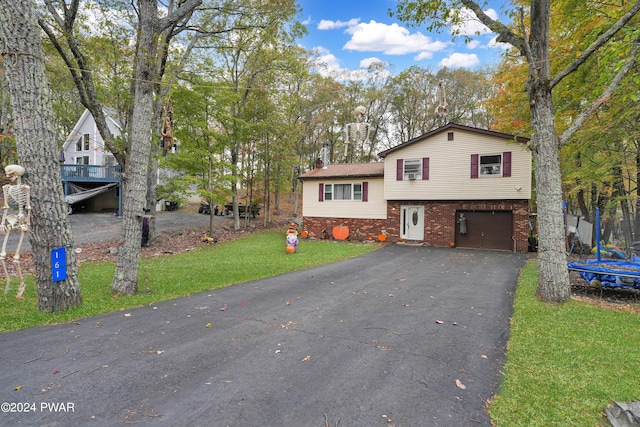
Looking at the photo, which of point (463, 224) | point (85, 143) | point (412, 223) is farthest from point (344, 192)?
point (85, 143)

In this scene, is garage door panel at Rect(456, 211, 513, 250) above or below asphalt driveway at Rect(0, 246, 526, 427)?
above

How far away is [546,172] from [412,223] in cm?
1040

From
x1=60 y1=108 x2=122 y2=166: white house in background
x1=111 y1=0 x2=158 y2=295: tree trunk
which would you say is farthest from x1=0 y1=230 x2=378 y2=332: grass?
x1=60 y1=108 x2=122 y2=166: white house in background

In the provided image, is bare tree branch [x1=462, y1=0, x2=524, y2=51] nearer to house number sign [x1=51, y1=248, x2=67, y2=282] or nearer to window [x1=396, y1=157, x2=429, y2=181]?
house number sign [x1=51, y1=248, x2=67, y2=282]

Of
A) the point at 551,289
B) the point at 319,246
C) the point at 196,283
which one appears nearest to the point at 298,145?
the point at 319,246

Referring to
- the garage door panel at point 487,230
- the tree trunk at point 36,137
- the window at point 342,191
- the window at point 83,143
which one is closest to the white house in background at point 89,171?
the window at point 83,143

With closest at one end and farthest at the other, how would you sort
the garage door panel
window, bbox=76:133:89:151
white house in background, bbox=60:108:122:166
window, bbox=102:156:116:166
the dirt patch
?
the dirt patch
the garage door panel
window, bbox=102:156:116:166
white house in background, bbox=60:108:122:166
window, bbox=76:133:89:151

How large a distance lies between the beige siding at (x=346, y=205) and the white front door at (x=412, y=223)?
1.08 m

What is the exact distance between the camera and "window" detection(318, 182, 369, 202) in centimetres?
1794

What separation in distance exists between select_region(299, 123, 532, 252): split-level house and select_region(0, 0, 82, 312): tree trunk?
46.9 feet

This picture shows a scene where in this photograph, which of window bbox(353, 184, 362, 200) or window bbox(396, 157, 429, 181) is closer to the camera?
window bbox(396, 157, 429, 181)

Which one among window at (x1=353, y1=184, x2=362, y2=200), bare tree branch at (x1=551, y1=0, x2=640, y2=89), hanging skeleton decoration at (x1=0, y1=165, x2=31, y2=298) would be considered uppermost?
bare tree branch at (x1=551, y1=0, x2=640, y2=89)

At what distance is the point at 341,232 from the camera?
1822cm

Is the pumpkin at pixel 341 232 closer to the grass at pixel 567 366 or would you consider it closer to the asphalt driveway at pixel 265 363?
the asphalt driveway at pixel 265 363
